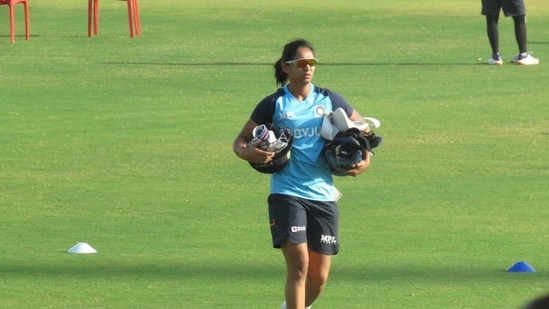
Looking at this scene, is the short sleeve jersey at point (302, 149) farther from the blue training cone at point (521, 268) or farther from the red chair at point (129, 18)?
the red chair at point (129, 18)

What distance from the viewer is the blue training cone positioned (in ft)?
31.2

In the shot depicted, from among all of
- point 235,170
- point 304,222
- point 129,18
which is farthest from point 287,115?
point 129,18

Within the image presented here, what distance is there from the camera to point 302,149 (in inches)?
302

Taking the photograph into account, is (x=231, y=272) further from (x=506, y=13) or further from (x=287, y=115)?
(x=506, y=13)

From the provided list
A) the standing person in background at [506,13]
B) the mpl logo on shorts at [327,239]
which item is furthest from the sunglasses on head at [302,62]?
the standing person in background at [506,13]

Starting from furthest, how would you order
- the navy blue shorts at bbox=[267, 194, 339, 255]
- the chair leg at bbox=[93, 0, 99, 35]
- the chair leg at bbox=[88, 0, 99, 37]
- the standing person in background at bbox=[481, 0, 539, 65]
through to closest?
the chair leg at bbox=[93, 0, 99, 35] → the chair leg at bbox=[88, 0, 99, 37] → the standing person in background at bbox=[481, 0, 539, 65] → the navy blue shorts at bbox=[267, 194, 339, 255]

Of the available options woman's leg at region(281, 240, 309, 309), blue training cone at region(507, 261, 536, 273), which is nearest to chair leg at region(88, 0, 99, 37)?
blue training cone at region(507, 261, 536, 273)

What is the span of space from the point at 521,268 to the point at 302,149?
259 cm

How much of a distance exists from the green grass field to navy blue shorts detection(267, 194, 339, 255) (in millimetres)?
1052

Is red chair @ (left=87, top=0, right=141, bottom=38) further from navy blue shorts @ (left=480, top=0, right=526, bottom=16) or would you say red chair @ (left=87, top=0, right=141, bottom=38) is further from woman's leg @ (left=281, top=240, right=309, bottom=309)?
woman's leg @ (left=281, top=240, right=309, bottom=309)

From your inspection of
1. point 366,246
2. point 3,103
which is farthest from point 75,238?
point 3,103

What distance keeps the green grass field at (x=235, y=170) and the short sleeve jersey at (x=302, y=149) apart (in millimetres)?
1255

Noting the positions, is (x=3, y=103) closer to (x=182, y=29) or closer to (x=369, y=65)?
(x=369, y=65)

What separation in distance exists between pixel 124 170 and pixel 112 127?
266 centimetres
